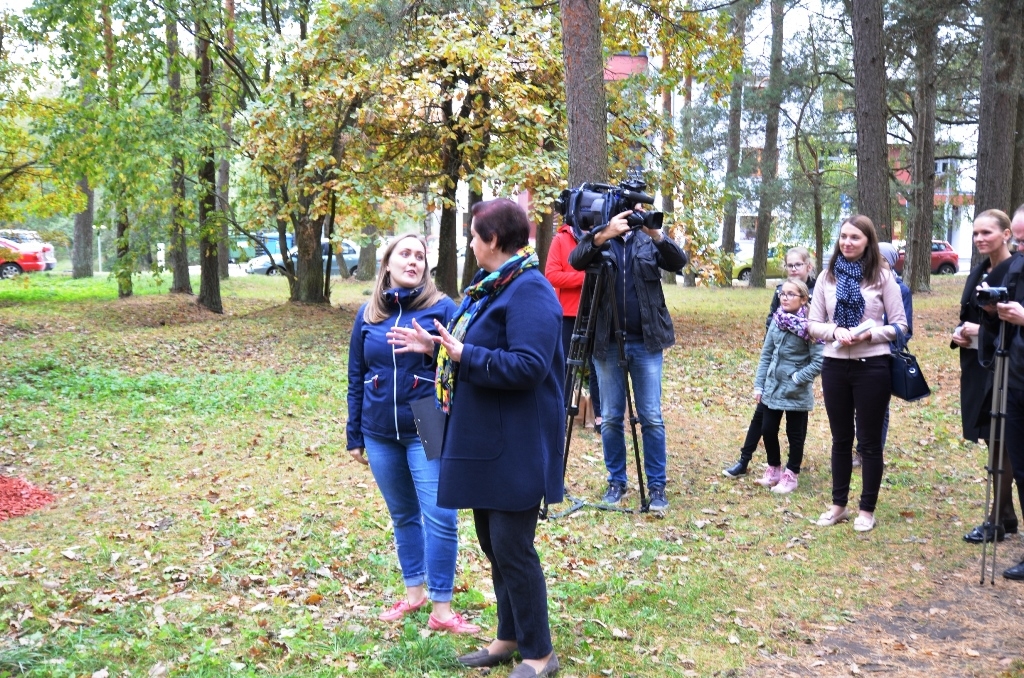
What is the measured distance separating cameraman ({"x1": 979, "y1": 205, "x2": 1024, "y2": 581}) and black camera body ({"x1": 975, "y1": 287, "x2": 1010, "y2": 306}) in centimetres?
3

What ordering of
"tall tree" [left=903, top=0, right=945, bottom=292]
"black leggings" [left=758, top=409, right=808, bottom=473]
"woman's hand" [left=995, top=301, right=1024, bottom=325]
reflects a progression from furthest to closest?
"tall tree" [left=903, top=0, right=945, bottom=292] < "black leggings" [left=758, top=409, right=808, bottom=473] < "woman's hand" [left=995, top=301, right=1024, bottom=325]

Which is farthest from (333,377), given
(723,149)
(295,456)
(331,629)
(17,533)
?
(723,149)

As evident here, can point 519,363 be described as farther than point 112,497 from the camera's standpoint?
No

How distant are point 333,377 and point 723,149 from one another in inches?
669

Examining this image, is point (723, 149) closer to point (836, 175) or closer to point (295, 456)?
point (836, 175)

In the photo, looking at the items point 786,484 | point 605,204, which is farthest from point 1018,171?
point 605,204

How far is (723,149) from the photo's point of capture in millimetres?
25828

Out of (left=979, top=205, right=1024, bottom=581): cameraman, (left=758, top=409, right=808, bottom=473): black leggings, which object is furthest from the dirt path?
(left=758, top=409, right=808, bottom=473): black leggings

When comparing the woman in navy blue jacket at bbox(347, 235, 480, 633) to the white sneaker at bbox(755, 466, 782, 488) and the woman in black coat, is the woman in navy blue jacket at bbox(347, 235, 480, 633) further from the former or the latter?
the white sneaker at bbox(755, 466, 782, 488)

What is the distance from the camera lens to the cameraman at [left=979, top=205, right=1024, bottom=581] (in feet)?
16.7

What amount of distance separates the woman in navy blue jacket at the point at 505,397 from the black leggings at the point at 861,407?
9.13 ft

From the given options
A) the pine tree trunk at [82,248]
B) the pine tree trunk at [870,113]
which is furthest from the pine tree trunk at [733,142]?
the pine tree trunk at [82,248]

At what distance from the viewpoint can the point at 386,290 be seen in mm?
4457

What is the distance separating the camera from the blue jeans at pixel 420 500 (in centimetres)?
442
